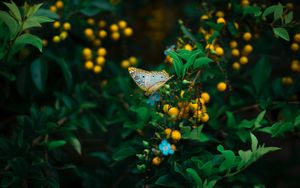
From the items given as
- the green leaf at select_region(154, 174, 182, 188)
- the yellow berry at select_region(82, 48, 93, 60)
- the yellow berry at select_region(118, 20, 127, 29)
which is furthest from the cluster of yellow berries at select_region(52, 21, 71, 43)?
the green leaf at select_region(154, 174, 182, 188)

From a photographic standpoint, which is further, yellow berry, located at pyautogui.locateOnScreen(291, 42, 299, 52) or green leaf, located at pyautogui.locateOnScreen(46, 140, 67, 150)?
yellow berry, located at pyautogui.locateOnScreen(291, 42, 299, 52)

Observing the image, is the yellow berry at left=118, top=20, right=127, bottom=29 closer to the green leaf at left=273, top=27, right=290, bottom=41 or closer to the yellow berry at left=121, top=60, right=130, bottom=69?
the yellow berry at left=121, top=60, right=130, bottom=69

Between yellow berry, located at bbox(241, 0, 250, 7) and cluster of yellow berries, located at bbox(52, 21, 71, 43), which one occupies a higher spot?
yellow berry, located at bbox(241, 0, 250, 7)

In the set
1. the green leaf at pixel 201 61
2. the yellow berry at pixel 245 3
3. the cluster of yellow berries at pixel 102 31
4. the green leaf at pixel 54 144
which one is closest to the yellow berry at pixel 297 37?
the yellow berry at pixel 245 3

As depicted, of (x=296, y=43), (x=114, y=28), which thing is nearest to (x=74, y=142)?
(x=114, y=28)

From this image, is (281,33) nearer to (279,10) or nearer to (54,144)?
(279,10)

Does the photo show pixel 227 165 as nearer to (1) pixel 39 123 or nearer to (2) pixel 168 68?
(2) pixel 168 68
